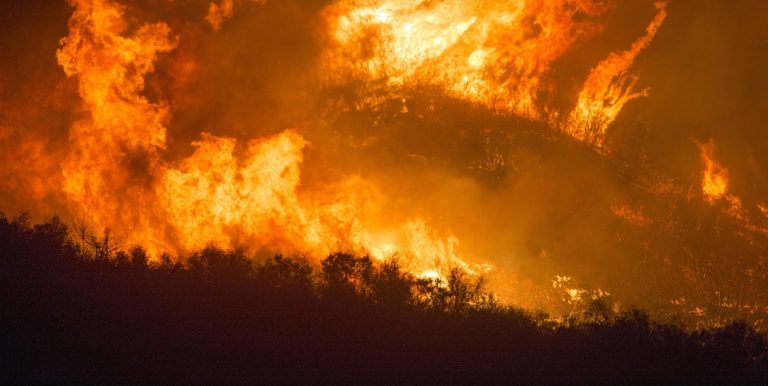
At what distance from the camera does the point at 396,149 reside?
12.9 m

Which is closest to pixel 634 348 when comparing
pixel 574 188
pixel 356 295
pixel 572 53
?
pixel 356 295

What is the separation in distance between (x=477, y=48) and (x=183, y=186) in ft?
22.7

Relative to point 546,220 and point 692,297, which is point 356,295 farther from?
point 692,297

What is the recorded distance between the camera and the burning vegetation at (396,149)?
37.9 feet

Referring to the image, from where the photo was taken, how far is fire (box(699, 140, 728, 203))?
13.7 m

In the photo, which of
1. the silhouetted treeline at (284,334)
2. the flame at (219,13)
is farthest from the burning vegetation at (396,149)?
the silhouetted treeline at (284,334)

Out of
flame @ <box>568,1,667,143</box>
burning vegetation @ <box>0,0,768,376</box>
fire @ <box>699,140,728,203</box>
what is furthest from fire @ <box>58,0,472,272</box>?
fire @ <box>699,140,728,203</box>

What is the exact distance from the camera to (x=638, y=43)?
1495 cm

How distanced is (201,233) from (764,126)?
1334 centimetres

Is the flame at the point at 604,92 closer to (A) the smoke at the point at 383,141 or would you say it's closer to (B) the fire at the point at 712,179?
(A) the smoke at the point at 383,141

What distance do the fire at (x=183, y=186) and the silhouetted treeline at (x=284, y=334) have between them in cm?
238

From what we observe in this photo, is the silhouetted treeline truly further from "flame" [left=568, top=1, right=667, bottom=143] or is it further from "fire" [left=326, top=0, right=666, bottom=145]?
"flame" [left=568, top=1, right=667, bottom=143]

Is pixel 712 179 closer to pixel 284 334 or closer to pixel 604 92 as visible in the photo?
pixel 604 92

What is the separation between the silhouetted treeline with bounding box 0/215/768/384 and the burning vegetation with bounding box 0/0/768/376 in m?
1.97
